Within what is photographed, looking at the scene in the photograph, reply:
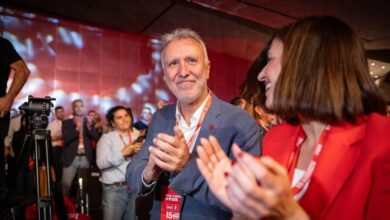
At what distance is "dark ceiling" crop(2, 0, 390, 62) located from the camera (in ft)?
21.1

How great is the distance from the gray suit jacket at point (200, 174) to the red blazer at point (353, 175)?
1.62ft

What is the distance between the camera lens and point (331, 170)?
1.02 meters

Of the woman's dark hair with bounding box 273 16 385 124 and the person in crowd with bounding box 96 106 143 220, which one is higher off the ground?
the woman's dark hair with bounding box 273 16 385 124

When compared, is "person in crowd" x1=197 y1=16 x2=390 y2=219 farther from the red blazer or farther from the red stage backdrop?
the red stage backdrop

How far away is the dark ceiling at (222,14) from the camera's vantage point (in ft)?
21.1

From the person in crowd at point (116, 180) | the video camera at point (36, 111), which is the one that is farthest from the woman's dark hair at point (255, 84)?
the person in crowd at point (116, 180)

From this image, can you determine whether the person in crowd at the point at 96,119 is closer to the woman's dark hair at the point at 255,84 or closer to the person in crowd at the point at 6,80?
the person in crowd at the point at 6,80

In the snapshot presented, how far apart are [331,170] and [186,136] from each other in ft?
2.67

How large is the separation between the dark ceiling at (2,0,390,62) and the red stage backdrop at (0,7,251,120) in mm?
281

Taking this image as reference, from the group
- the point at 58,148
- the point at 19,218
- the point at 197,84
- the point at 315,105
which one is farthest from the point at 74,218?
the point at 58,148

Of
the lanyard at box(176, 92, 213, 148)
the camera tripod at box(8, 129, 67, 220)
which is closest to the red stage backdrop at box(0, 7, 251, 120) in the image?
the camera tripod at box(8, 129, 67, 220)

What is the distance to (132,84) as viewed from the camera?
904cm

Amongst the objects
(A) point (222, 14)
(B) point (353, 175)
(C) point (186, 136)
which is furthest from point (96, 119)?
(B) point (353, 175)

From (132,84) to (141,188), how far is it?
7.67 meters
